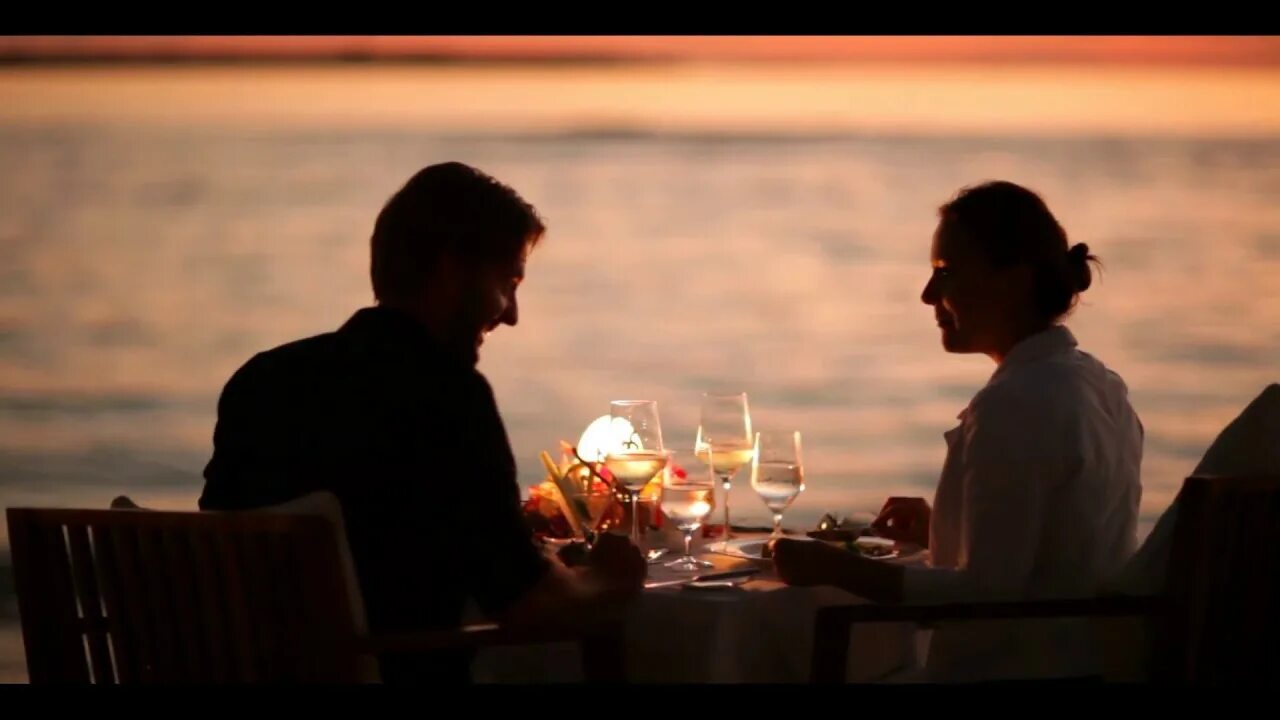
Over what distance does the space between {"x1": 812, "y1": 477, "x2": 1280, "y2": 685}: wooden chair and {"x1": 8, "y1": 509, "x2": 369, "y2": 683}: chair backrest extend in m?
0.55

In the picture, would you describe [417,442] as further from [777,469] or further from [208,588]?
[777,469]

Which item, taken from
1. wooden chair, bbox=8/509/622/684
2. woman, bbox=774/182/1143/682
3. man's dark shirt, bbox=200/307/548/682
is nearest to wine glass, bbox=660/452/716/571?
woman, bbox=774/182/1143/682

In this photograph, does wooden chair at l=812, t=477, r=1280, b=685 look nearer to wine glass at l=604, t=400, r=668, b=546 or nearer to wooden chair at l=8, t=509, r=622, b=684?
wine glass at l=604, t=400, r=668, b=546

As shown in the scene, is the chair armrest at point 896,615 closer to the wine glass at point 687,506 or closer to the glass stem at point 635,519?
the wine glass at point 687,506

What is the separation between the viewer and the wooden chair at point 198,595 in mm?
1417

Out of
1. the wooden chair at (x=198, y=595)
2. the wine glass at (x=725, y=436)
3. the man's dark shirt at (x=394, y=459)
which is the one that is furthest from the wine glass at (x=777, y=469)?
the wooden chair at (x=198, y=595)

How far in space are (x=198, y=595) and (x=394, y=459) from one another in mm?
229

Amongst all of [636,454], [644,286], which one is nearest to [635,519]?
[636,454]

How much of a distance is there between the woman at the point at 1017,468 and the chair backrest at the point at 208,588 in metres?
0.54

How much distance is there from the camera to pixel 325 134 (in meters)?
10.4

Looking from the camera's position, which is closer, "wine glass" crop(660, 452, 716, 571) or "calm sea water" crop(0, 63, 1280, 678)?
"wine glass" crop(660, 452, 716, 571)

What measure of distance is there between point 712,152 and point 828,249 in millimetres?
1404

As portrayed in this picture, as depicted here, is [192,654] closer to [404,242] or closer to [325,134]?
[404,242]

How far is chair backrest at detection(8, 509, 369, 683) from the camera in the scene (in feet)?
4.65
